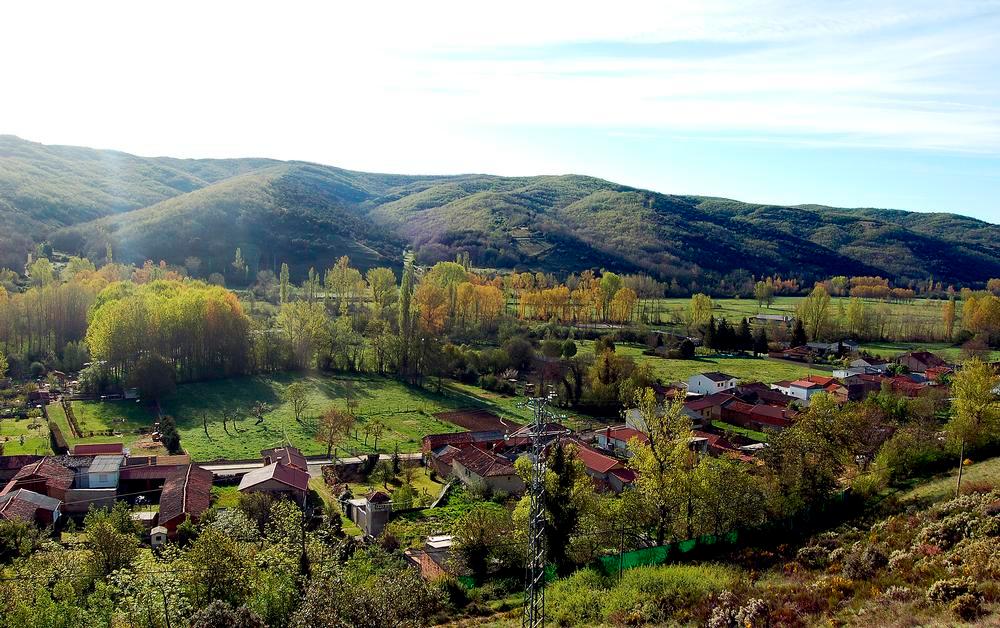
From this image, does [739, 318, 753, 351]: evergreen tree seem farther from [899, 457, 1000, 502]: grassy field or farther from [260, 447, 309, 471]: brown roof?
[260, 447, 309, 471]: brown roof

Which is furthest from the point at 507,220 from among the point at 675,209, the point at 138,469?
the point at 138,469

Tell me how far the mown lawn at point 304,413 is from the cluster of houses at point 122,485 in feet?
12.9

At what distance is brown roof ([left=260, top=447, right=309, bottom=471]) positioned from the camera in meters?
27.8

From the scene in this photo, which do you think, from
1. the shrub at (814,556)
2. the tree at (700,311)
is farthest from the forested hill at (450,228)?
the shrub at (814,556)

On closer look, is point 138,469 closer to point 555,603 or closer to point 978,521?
point 555,603

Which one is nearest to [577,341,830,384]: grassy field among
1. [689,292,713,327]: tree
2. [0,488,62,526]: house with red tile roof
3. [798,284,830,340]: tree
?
[689,292,713,327]: tree

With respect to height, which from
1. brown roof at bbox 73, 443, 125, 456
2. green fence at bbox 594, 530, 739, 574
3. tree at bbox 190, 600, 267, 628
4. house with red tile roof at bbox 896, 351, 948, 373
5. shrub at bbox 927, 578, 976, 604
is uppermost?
shrub at bbox 927, 578, 976, 604

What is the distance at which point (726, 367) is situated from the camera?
54.9 meters

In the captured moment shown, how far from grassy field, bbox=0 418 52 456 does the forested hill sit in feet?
187

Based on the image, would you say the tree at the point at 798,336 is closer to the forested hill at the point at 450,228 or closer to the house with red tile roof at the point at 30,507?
the forested hill at the point at 450,228

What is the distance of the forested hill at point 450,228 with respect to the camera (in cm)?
9969

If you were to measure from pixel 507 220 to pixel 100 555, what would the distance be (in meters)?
134

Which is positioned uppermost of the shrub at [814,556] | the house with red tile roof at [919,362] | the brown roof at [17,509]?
the house with red tile roof at [919,362]

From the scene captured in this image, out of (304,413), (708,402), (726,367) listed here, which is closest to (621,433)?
(708,402)
